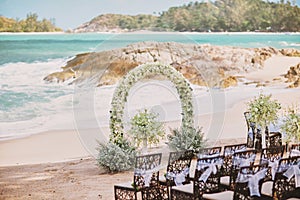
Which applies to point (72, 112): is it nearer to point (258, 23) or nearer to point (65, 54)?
point (65, 54)

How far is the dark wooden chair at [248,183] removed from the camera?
7008 millimetres

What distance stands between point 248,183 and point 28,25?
564cm

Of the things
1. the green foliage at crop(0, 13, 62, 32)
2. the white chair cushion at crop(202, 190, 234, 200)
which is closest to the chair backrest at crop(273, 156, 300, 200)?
the white chair cushion at crop(202, 190, 234, 200)

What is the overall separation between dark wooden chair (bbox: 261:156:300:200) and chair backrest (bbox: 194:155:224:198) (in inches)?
24.4

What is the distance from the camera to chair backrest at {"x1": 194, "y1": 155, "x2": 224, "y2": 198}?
24.8 feet

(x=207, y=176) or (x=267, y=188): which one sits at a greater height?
(x=207, y=176)

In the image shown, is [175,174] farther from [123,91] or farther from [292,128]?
[123,91]

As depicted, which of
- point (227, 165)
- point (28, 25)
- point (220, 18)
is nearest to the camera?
point (227, 165)

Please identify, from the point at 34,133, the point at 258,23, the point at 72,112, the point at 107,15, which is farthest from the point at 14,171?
the point at 258,23

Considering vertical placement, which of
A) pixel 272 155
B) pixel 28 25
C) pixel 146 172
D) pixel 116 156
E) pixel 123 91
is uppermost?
pixel 28 25

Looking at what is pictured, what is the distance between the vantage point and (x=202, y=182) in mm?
7586

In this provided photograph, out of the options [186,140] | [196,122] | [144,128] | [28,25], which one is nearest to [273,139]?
[196,122]

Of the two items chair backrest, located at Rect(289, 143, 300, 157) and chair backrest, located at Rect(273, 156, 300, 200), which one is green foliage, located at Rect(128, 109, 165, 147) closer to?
chair backrest, located at Rect(289, 143, 300, 157)

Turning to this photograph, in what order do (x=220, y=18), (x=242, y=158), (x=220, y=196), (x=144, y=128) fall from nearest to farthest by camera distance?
1. (x=220, y=196)
2. (x=242, y=158)
3. (x=144, y=128)
4. (x=220, y=18)
